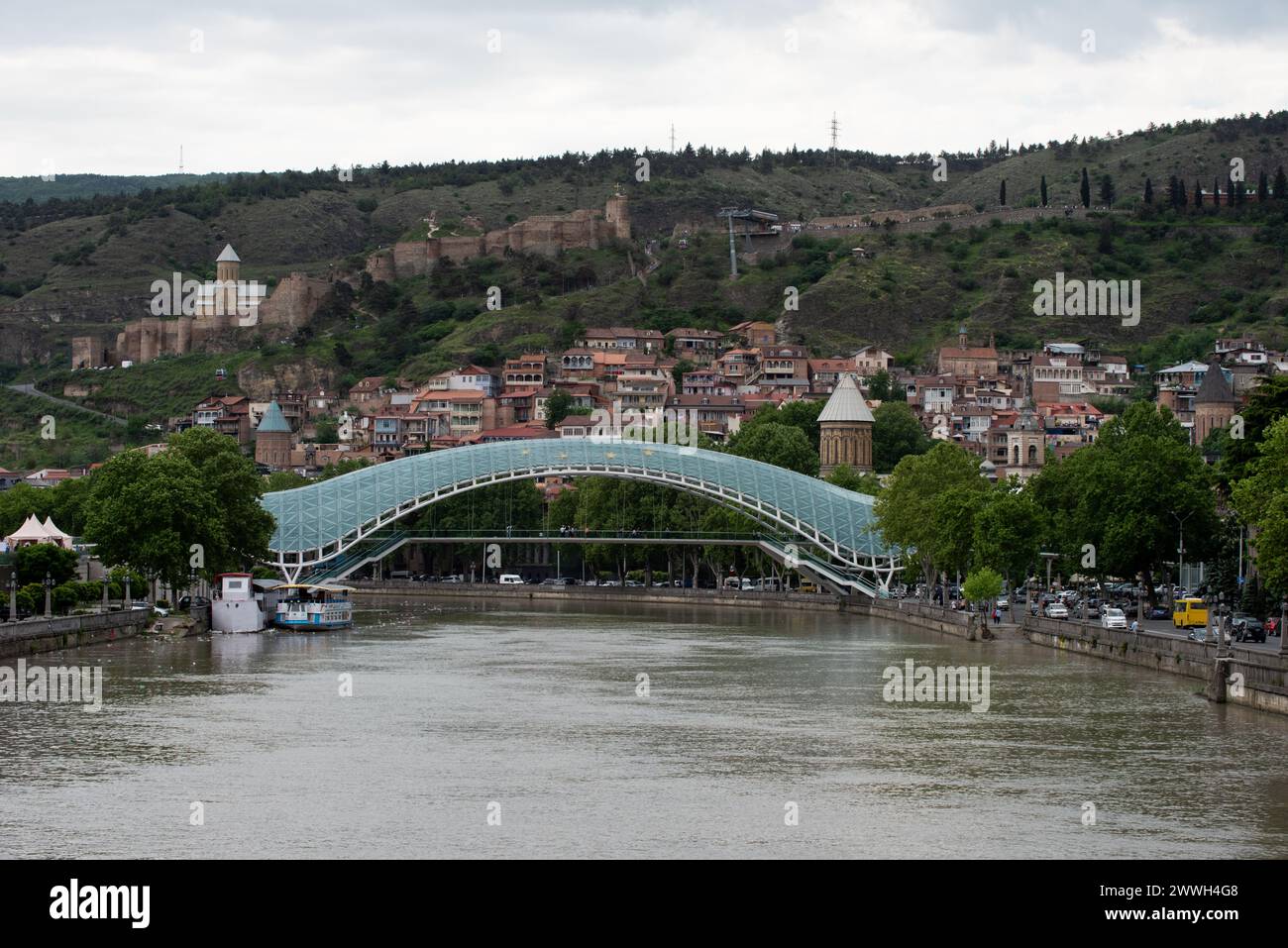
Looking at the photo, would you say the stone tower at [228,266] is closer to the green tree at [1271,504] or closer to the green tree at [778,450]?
the green tree at [778,450]

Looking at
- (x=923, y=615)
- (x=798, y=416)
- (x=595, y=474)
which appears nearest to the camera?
(x=923, y=615)

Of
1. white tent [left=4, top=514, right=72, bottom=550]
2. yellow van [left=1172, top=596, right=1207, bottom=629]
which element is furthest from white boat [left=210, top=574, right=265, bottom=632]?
yellow van [left=1172, top=596, right=1207, bottom=629]

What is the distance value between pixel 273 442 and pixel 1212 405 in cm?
5151

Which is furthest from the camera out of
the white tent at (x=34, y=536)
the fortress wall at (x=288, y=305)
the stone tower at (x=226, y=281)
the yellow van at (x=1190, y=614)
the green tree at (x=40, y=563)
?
the stone tower at (x=226, y=281)

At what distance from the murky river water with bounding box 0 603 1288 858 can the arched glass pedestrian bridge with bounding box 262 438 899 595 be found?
29708mm

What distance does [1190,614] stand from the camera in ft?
164

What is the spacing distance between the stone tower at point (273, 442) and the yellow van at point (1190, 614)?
242ft

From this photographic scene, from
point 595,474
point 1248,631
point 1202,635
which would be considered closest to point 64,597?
point 1202,635

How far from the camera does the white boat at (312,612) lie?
57.0 m

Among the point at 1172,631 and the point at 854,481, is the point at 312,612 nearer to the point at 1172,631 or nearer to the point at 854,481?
the point at 1172,631

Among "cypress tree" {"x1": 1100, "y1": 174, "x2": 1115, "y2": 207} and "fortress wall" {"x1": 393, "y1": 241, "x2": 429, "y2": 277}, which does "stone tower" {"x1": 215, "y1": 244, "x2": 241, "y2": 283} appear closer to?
"fortress wall" {"x1": 393, "y1": 241, "x2": 429, "y2": 277}

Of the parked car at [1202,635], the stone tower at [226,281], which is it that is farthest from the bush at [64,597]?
the stone tower at [226,281]

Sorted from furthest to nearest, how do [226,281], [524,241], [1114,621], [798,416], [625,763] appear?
[524,241] → [226,281] → [798,416] → [1114,621] → [625,763]

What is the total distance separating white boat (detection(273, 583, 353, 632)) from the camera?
57031 millimetres
